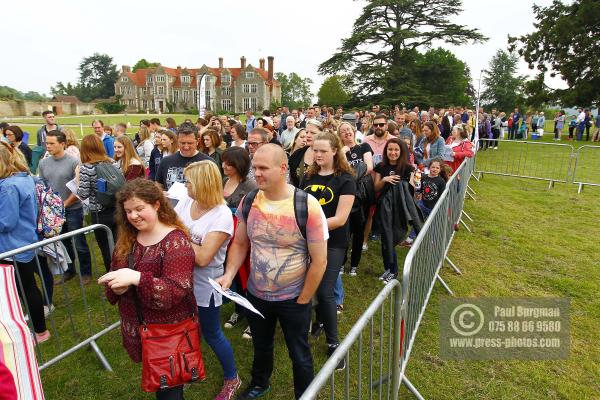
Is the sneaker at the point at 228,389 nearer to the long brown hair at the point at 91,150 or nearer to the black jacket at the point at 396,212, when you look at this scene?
the black jacket at the point at 396,212

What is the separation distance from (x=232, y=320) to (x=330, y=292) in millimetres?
1451

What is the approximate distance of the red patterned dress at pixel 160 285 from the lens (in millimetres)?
2137

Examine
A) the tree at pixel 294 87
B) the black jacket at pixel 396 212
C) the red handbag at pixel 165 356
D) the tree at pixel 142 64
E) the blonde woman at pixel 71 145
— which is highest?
the tree at pixel 142 64

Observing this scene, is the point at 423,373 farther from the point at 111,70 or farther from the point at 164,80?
the point at 111,70

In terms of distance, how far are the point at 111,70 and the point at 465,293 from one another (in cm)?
11925

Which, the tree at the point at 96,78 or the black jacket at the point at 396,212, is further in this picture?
the tree at the point at 96,78

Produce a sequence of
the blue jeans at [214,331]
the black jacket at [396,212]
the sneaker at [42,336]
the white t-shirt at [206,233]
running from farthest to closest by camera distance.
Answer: the black jacket at [396,212], the sneaker at [42,336], the blue jeans at [214,331], the white t-shirt at [206,233]

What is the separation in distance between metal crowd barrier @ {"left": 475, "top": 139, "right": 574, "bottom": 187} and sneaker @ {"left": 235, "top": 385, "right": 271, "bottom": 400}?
11107 millimetres

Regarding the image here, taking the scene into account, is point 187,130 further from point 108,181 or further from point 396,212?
point 396,212

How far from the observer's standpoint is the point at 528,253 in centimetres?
602

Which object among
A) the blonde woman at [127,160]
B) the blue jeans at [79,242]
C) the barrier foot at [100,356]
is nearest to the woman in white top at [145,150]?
the blonde woman at [127,160]

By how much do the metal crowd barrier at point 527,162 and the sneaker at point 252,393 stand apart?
11107mm

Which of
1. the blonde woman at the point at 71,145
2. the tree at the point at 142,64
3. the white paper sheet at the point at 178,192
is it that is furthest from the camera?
the tree at the point at 142,64

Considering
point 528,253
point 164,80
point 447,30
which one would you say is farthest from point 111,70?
point 528,253
